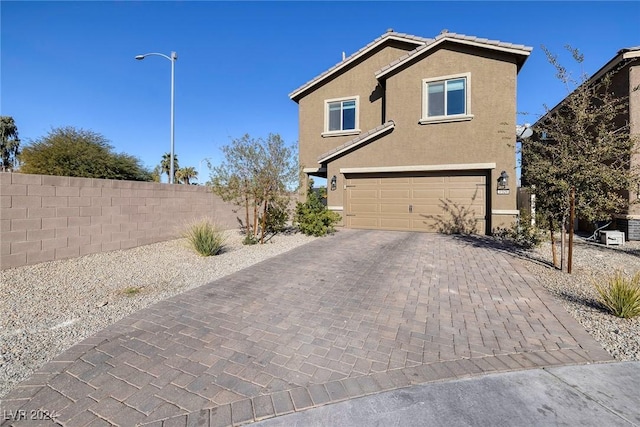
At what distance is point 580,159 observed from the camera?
18.8ft

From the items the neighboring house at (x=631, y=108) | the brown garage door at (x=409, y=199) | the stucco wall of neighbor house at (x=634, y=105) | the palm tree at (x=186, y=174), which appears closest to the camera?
the neighboring house at (x=631, y=108)

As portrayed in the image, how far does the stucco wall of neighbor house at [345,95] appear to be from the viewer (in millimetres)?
14613

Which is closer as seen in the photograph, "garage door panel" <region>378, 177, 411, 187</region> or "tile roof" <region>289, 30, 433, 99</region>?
"garage door panel" <region>378, 177, 411, 187</region>

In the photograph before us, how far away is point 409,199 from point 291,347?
10.4 m

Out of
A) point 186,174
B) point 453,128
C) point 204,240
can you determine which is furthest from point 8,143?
point 453,128

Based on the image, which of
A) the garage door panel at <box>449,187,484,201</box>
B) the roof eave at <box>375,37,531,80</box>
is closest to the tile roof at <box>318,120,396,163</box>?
the roof eave at <box>375,37,531,80</box>

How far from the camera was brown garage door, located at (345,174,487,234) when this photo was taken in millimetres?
11734

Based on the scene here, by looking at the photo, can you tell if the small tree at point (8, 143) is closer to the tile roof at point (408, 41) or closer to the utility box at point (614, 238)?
the tile roof at point (408, 41)

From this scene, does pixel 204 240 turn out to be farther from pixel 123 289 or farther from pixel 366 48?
pixel 366 48

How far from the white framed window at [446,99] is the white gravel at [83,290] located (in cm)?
828

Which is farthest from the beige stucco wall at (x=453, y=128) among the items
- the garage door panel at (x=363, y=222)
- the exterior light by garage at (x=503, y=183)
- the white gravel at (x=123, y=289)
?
the white gravel at (x=123, y=289)

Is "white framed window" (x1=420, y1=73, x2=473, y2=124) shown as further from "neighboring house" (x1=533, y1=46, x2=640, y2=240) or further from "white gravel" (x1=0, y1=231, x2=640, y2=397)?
"white gravel" (x1=0, y1=231, x2=640, y2=397)

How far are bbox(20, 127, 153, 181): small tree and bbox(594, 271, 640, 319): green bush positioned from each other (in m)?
18.9

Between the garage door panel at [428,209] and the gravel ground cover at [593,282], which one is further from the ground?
the garage door panel at [428,209]
